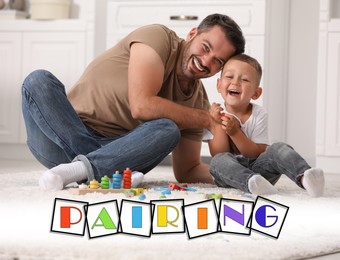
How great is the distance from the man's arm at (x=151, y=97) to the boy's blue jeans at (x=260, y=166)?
0.13m

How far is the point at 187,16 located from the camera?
375 cm

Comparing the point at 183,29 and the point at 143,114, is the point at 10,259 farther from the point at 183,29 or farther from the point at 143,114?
the point at 183,29

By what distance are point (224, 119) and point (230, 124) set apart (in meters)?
0.02

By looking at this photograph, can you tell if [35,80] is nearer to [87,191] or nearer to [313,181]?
[87,191]

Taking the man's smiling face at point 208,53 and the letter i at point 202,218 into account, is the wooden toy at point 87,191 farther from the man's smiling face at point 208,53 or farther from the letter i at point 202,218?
the man's smiling face at point 208,53

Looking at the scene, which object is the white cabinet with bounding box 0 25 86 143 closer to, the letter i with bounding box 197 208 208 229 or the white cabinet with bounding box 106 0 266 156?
the white cabinet with bounding box 106 0 266 156

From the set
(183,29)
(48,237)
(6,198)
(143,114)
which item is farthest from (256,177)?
(183,29)

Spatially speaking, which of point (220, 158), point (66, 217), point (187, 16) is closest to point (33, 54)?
point (187, 16)

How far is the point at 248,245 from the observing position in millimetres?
1234

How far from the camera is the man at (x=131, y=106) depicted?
200 cm

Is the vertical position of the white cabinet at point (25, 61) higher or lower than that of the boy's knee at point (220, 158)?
higher

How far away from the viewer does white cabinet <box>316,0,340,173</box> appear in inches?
145

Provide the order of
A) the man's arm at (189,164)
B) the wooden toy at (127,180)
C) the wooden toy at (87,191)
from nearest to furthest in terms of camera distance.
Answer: the wooden toy at (87,191), the wooden toy at (127,180), the man's arm at (189,164)

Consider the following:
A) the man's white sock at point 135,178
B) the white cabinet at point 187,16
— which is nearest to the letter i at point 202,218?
the man's white sock at point 135,178
